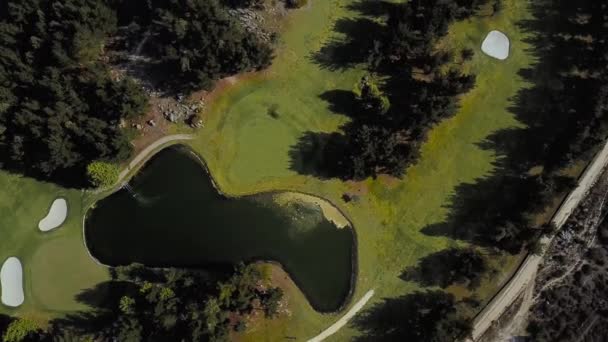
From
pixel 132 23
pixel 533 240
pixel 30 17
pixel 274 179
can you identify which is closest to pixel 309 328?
pixel 274 179

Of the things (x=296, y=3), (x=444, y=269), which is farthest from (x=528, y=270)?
(x=296, y=3)

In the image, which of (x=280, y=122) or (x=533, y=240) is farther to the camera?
(x=280, y=122)

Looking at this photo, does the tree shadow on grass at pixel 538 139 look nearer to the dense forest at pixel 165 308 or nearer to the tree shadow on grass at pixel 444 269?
the tree shadow on grass at pixel 444 269

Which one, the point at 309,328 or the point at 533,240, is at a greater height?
the point at 533,240

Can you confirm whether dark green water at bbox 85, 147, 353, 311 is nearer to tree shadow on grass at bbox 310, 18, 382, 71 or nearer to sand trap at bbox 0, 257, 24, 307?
sand trap at bbox 0, 257, 24, 307

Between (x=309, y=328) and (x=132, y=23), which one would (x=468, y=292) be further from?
(x=132, y=23)

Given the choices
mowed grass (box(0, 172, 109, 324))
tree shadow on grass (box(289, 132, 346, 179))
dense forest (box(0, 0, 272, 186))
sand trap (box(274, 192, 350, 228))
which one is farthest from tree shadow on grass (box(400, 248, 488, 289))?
mowed grass (box(0, 172, 109, 324))
